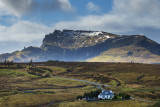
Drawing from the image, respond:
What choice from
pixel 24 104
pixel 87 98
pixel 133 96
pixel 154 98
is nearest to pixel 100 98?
pixel 87 98

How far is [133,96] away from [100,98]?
22820 mm

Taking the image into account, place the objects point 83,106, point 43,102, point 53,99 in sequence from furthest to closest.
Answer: point 53,99 → point 43,102 → point 83,106

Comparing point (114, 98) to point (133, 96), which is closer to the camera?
point (114, 98)

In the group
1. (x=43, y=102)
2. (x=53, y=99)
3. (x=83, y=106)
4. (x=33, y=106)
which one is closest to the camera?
(x=83, y=106)

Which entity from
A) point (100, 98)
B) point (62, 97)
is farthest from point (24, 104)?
point (100, 98)

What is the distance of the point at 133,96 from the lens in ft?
471

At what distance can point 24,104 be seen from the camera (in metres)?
122

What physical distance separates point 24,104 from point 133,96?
6474 cm

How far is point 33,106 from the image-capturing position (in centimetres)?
11600

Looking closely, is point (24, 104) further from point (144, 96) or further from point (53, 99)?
point (144, 96)

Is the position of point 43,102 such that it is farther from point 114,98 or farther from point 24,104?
point 114,98

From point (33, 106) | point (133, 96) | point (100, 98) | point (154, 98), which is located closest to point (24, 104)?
point (33, 106)

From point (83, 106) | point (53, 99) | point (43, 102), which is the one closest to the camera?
point (83, 106)

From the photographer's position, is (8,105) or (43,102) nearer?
(8,105)
